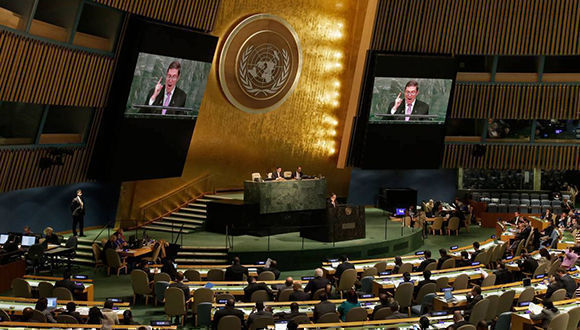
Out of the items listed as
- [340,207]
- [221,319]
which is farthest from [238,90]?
[221,319]

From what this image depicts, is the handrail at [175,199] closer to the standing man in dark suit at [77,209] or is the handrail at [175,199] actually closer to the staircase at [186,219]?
the staircase at [186,219]

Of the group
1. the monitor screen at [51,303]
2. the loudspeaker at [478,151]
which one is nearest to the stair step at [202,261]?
the monitor screen at [51,303]

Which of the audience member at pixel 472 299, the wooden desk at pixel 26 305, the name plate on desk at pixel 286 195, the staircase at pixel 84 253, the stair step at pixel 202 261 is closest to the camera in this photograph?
the wooden desk at pixel 26 305

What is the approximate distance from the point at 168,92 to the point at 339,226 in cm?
649

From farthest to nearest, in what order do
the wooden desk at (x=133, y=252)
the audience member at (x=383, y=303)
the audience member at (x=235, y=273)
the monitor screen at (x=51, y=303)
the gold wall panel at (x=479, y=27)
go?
the gold wall panel at (x=479, y=27)
the wooden desk at (x=133, y=252)
the audience member at (x=235, y=273)
the audience member at (x=383, y=303)
the monitor screen at (x=51, y=303)

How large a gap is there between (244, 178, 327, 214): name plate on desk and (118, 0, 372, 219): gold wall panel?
3.76 metres

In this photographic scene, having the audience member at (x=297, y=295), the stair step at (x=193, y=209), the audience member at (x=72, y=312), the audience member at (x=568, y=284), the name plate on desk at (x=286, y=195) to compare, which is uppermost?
the name plate on desk at (x=286, y=195)

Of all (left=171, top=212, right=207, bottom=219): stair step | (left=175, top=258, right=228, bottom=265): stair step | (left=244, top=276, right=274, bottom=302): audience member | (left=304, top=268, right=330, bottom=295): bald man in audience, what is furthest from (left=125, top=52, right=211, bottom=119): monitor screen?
(left=304, top=268, right=330, bottom=295): bald man in audience

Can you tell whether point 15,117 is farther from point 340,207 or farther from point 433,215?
point 433,215

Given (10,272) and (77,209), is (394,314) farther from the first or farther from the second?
(77,209)

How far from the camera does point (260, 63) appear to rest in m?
26.2

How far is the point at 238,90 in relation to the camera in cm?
2594

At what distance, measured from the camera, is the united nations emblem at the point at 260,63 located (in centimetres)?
2531

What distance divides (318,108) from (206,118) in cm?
478
